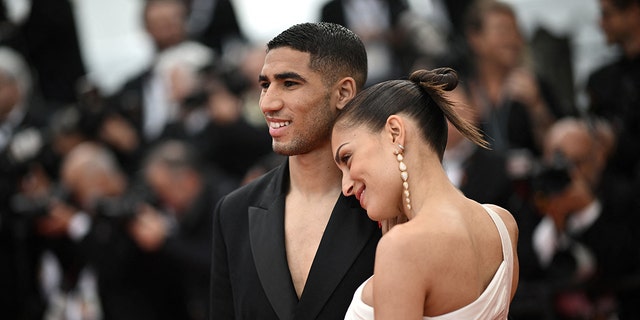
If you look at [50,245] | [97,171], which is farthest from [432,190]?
[50,245]

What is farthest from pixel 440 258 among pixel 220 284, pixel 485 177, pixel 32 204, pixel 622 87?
pixel 32 204

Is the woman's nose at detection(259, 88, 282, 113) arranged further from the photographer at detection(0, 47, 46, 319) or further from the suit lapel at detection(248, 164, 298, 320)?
the photographer at detection(0, 47, 46, 319)

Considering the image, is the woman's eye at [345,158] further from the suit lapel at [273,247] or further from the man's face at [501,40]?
the man's face at [501,40]

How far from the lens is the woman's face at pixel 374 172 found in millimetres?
3143

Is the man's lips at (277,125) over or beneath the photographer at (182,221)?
over

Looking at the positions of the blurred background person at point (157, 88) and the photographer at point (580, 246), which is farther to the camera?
the blurred background person at point (157, 88)

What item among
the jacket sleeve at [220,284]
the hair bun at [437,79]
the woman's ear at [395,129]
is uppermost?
the hair bun at [437,79]

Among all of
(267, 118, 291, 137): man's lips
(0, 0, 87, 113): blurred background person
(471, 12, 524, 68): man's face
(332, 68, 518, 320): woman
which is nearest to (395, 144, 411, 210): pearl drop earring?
(332, 68, 518, 320): woman

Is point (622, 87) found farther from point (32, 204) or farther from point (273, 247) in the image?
point (32, 204)

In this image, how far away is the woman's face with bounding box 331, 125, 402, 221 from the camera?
3.14m

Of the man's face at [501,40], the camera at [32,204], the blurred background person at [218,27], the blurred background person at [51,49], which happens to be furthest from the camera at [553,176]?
the blurred background person at [51,49]

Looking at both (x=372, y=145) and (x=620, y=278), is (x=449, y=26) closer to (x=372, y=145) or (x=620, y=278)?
(x=620, y=278)

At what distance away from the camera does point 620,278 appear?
587 centimetres

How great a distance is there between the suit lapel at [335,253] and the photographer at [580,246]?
251cm
